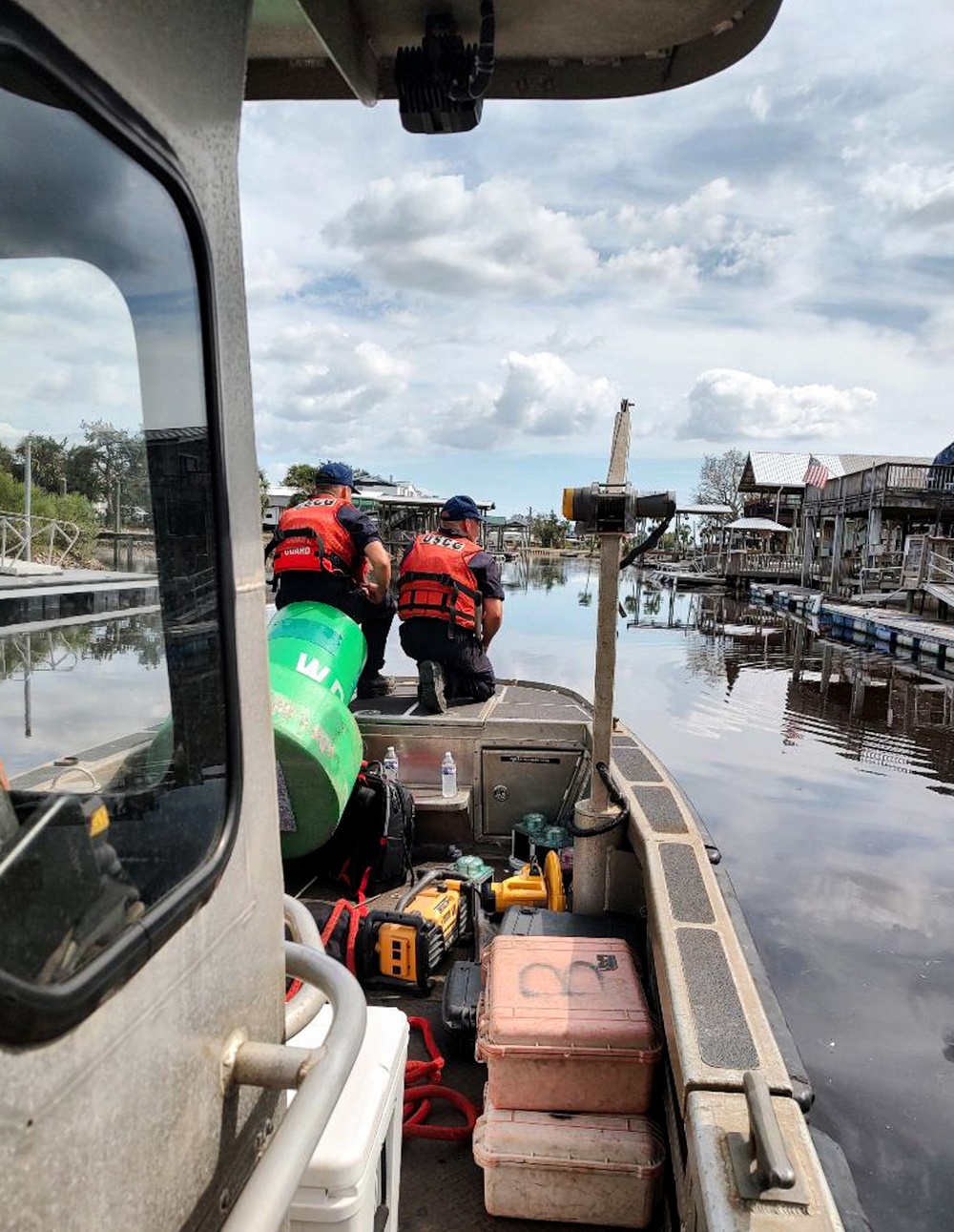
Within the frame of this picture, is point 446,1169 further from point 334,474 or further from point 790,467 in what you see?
point 790,467

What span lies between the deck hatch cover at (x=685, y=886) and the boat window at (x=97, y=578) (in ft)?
6.72

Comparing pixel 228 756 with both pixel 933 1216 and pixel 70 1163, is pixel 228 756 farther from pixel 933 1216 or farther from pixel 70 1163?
pixel 933 1216

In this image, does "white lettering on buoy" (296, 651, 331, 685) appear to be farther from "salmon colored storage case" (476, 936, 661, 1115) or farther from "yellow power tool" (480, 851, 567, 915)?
"salmon colored storage case" (476, 936, 661, 1115)

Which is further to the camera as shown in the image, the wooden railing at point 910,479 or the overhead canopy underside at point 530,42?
the wooden railing at point 910,479

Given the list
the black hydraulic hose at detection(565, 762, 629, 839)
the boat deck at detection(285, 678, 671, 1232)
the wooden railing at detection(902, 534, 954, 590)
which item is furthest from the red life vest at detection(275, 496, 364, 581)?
the wooden railing at detection(902, 534, 954, 590)

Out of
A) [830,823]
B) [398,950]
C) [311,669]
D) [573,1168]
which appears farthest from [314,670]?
[830,823]

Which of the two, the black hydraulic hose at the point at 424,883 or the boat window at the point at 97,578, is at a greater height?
the boat window at the point at 97,578

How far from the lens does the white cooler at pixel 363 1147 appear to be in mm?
1463

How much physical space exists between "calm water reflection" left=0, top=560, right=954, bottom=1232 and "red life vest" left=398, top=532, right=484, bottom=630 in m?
3.75

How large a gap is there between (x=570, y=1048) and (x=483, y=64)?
8.57 ft

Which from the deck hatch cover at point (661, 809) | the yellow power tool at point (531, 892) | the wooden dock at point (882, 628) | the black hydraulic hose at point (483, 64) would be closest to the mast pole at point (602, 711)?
the deck hatch cover at point (661, 809)

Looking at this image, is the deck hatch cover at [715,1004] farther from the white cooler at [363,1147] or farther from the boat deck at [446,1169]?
the white cooler at [363,1147]

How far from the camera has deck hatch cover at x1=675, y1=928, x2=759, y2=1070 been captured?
2.19m

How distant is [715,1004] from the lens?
2391mm
